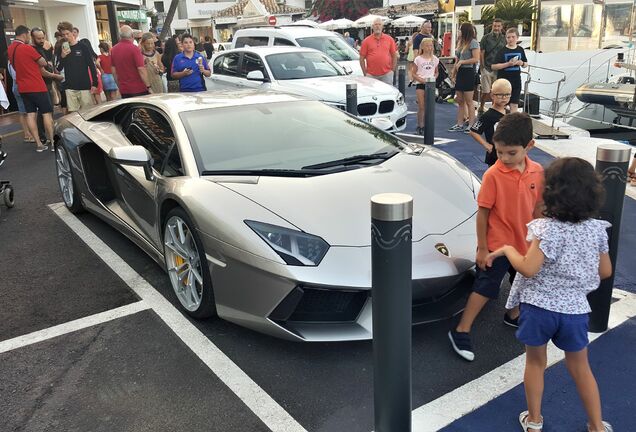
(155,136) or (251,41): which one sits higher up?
(251,41)

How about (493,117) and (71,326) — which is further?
(493,117)

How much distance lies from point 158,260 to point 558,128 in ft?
23.8

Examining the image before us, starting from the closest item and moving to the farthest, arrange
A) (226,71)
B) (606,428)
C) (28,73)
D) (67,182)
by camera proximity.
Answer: (606,428) < (67,182) < (28,73) < (226,71)

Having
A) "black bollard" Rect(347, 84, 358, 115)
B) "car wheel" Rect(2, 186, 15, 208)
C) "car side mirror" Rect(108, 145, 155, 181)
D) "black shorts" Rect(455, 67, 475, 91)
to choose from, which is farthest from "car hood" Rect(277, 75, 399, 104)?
"car side mirror" Rect(108, 145, 155, 181)

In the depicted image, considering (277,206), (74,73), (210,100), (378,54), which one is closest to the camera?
(277,206)

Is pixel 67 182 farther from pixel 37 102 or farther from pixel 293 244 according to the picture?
pixel 37 102

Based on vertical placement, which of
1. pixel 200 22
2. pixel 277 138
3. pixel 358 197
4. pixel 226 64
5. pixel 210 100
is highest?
pixel 200 22

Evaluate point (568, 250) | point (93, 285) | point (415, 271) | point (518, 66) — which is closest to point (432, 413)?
point (415, 271)

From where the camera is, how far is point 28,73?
887 cm

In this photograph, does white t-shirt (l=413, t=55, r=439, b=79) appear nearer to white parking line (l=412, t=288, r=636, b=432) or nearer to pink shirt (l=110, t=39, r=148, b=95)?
pink shirt (l=110, t=39, r=148, b=95)

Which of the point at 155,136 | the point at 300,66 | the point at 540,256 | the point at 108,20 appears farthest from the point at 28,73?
the point at 108,20

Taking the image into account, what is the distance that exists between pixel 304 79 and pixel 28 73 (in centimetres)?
424

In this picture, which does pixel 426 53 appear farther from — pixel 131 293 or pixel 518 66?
pixel 131 293

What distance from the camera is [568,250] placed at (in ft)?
7.29
